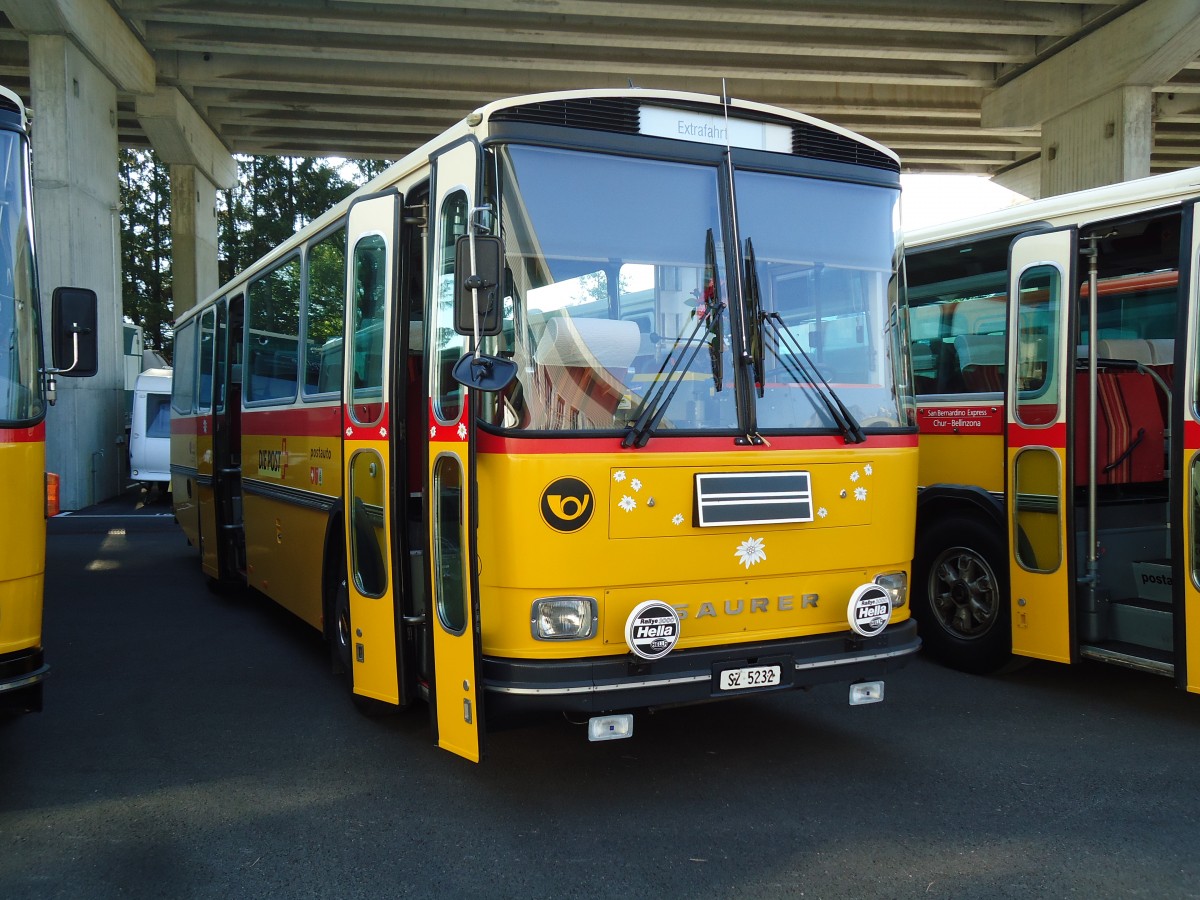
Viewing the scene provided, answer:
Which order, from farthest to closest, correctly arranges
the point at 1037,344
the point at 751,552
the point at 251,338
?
the point at 251,338 → the point at 1037,344 → the point at 751,552

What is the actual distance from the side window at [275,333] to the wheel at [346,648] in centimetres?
178

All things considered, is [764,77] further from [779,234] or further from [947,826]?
[947,826]

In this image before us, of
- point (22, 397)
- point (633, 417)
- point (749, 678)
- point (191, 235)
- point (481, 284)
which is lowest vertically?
point (749, 678)

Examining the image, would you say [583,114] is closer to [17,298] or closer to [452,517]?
[452,517]

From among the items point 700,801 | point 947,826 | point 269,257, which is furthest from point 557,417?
point 269,257

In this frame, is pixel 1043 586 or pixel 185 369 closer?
pixel 1043 586

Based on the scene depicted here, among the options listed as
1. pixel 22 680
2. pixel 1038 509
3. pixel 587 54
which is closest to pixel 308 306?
pixel 22 680

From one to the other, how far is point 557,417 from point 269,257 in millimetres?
4747

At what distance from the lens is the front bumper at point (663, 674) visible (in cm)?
432

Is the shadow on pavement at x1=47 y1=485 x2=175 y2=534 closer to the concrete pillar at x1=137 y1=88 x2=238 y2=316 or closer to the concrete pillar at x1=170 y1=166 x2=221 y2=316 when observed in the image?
the concrete pillar at x1=170 y1=166 x2=221 y2=316

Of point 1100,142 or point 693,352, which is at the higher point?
point 1100,142

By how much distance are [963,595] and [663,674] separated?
3.31m

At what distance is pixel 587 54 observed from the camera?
2105cm

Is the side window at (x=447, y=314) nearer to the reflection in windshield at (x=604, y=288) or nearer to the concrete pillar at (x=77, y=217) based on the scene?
the reflection in windshield at (x=604, y=288)
